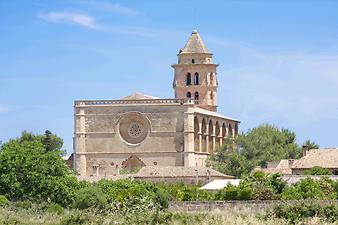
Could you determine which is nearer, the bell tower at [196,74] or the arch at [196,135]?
the arch at [196,135]

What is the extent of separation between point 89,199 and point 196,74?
58.9 metres

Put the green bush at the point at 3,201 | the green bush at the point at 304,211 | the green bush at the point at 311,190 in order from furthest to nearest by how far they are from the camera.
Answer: the green bush at the point at 311,190, the green bush at the point at 3,201, the green bush at the point at 304,211

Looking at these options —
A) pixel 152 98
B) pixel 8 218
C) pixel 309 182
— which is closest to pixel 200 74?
pixel 152 98

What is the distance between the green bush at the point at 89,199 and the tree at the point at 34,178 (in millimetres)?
802

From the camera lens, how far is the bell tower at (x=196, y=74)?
114 m

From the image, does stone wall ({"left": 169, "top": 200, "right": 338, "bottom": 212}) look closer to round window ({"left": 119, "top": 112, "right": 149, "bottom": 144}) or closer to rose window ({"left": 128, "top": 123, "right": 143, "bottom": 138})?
round window ({"left": 119, "top": 112, "right": 149, "bottom": 144})

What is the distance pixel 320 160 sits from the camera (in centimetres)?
8094

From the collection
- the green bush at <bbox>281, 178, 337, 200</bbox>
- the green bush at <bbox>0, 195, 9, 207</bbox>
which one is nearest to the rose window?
the green bush at <bbox>281, 178, 337, 200</bbox>

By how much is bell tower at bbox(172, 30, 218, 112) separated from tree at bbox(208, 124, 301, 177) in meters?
10.5

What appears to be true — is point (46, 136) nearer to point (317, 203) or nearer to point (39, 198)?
point (39, 198)

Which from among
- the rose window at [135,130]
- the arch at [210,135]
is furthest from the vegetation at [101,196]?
the arch at [210,135]

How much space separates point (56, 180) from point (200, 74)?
5620cm

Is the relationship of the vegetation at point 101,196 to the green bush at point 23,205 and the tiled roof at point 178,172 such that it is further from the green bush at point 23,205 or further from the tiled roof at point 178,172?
the tiled roof at point 178,172

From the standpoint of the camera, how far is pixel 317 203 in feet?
149
